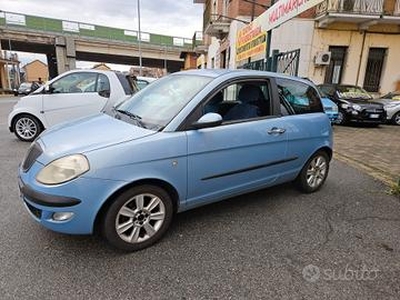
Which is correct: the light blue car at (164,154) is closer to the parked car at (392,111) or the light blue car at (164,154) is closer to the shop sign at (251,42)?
the shop sign at (251,42)

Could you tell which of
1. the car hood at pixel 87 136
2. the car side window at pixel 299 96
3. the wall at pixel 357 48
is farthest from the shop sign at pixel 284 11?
the wall at pixel 357 48

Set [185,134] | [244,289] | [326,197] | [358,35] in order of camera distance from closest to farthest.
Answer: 1. [244,289]
2. [185,134]
3. [326,197]
4. [358,35]

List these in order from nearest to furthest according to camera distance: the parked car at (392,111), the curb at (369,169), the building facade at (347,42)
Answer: the curb at (369,169)
the parked car at (392,111)
the building facade at (347,42)

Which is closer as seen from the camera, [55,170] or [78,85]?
[55,170]

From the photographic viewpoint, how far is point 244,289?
93.0 inches

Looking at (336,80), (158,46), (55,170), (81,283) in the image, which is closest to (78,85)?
(55,170)

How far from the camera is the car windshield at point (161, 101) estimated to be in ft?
9.87

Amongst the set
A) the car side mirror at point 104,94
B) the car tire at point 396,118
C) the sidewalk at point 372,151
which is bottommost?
the sidewalk at point 372,151

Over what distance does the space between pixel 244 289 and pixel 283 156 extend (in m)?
1.83

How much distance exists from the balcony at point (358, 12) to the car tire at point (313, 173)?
12.4 meters

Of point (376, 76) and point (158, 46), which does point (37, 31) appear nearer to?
point (158, 46)

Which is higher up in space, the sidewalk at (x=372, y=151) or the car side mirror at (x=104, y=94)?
the car side mirror at (x=104, y=94)

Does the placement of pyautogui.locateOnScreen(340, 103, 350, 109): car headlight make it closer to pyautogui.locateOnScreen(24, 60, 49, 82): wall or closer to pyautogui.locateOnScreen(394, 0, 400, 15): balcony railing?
pyautogui.locateOnScreen(394, 0, 400, 15): balcony railing

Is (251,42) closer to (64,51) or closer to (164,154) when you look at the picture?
(164,154)
